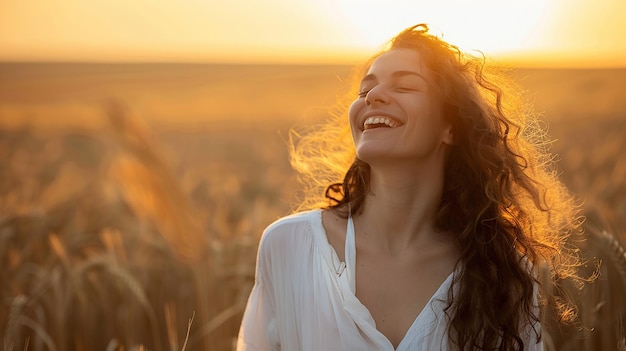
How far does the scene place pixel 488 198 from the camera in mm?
2609

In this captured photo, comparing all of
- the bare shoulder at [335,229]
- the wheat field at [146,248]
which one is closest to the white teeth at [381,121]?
the bare shoulder at [335,229]

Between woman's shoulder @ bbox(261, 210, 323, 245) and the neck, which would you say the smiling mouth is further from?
woman's shoulder @ bbox(261, 210, 323, 245)

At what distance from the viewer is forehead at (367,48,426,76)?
2527 mm

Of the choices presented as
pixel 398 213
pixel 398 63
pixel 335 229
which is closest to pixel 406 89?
pixel 398 63

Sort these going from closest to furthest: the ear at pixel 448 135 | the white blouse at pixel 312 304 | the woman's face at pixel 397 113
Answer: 1. the white blouse at pixel 312 304
2. the woman's face at pixel 397 113
3. the ear at pixel 448 135

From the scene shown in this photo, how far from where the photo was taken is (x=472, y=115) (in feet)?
8.57

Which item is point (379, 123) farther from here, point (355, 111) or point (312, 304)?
point (312, 304)

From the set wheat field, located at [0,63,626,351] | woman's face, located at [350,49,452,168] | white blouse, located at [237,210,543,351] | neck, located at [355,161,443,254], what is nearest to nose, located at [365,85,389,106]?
woman's face, located at [350,49,452,168]

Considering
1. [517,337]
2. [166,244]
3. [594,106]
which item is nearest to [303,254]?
[517,337]

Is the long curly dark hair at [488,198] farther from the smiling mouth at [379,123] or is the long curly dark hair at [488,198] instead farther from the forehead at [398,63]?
the smiling mouth at [379,123]

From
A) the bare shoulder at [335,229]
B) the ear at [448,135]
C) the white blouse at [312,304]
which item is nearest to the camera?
the white blouse at [312,304]

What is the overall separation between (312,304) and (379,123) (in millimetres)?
617

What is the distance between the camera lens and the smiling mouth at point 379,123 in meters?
2.43

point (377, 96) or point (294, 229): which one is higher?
point (377, 96)
